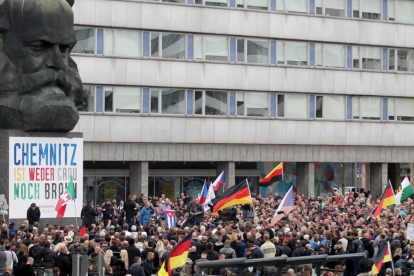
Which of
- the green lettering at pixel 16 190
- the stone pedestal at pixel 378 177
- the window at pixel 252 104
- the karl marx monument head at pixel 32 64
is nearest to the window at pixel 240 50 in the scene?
the window at pixel 252 104

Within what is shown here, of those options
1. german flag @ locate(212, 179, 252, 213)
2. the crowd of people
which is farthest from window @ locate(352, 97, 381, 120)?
german flag @ locate(212, 179, 252, 213)

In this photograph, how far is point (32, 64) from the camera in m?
37.8

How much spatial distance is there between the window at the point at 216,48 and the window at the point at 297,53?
417 cm

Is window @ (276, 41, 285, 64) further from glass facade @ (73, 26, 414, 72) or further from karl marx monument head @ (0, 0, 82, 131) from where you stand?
karl marx monument head @ (0, 0, 82, 131)

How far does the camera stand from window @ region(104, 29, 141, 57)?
195 feet

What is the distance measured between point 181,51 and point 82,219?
78.6 feet

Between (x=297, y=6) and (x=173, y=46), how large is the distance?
844 centimetres

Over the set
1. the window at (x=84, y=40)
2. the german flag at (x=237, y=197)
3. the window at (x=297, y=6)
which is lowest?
the german flag at (x=237, y=197)

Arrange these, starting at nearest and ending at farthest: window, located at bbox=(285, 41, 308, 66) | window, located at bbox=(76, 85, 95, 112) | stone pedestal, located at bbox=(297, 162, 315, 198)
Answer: window, located at bbox=(76, 85, 95, 112)
window, located at bbox=(285, 41, 308, 66)
stone pedestal, located at bbox=(297, 162, 315, 198)

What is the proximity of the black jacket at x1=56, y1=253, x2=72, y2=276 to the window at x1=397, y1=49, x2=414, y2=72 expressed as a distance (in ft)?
151

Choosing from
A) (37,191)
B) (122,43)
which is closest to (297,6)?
(122,43)

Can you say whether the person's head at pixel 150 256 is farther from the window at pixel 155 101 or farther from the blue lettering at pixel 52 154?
the window at pixel 155 101

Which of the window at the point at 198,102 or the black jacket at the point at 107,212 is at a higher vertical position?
the window at the point at 198,102

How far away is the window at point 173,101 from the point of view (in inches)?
2422
